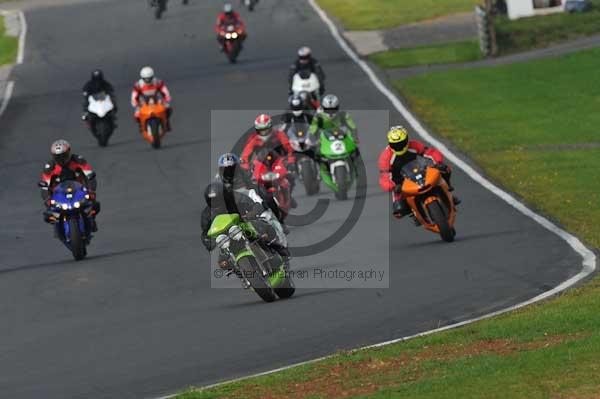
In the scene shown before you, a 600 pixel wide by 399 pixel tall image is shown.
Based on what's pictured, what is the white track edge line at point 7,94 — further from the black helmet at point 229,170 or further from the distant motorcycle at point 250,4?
the black helmet at point 229,170

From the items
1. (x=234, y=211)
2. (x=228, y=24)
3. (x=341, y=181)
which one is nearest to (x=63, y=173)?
(x=341, y=181)

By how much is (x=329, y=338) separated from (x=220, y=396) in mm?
2783

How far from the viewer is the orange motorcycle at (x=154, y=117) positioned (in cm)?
3431

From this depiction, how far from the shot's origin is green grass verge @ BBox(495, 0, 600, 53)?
47.1 meters

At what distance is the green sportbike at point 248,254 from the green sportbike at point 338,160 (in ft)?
27.3

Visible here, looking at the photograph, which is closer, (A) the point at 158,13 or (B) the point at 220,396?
(B) the point at 220,396

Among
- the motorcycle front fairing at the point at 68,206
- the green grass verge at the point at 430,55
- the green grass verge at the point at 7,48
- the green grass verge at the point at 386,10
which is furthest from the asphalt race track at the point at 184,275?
the green grass verge at the point at 386,10

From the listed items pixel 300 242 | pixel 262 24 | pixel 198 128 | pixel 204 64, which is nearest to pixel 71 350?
pixel 300 242

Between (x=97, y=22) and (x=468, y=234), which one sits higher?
(x=97, y=22)

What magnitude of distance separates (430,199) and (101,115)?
629 inches

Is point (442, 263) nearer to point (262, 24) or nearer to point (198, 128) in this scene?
point (198, 128)

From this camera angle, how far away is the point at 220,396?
488 inches

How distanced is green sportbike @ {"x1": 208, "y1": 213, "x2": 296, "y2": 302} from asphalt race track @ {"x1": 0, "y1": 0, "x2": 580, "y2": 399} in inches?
12.3

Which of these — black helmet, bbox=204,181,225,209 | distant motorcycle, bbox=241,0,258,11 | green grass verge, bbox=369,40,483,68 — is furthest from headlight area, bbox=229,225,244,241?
distant motorcycle, bbox=241,0,258,11
